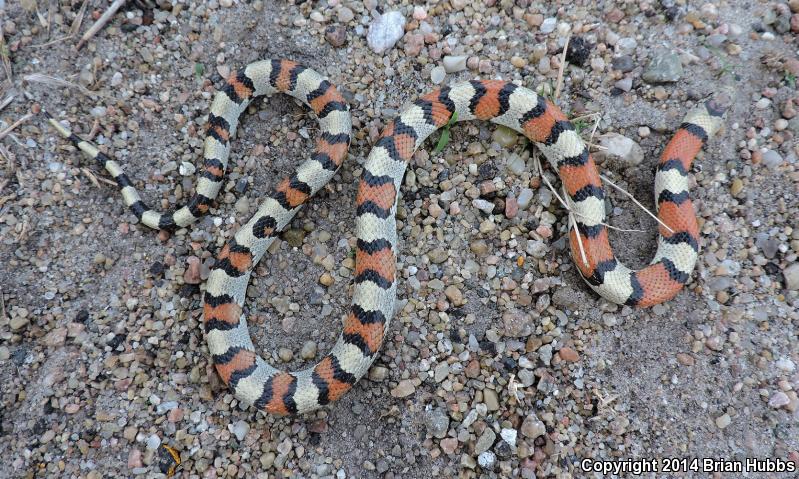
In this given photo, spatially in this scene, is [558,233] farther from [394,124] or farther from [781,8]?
[781,8]

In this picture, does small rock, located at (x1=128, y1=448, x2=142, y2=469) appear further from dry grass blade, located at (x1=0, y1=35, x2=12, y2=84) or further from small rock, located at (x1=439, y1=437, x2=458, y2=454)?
dry grass blade, located at (x1=0, y1=35, x2=12, y2=84)

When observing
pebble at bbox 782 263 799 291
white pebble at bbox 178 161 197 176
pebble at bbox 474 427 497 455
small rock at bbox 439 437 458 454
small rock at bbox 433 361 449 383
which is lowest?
small rock at bbox 439 437 458 454

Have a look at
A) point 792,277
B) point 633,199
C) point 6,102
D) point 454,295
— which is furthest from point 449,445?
point 6,102

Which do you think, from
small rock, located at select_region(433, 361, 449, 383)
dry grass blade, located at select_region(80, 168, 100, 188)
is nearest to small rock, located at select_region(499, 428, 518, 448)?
small rock, located at select_region(433, 361, 449, 383)

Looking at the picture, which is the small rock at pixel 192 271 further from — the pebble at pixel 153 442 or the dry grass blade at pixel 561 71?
the dry grass blade at pixel 561 71

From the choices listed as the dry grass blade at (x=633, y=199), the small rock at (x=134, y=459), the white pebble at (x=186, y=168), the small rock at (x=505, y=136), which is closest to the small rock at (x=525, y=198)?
the small rock at (x=505, y=136)

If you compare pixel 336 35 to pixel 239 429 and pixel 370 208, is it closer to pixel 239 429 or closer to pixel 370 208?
pixel 370 208
